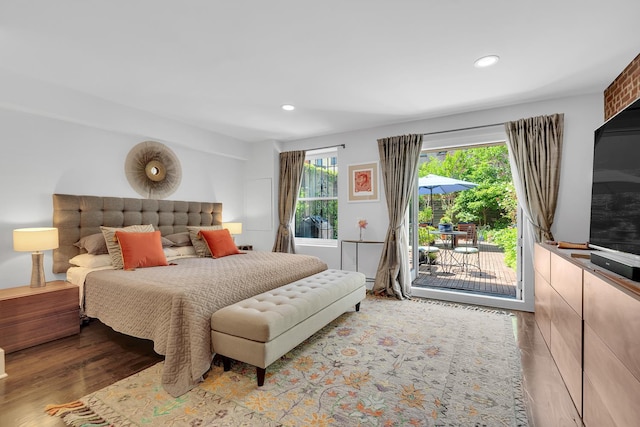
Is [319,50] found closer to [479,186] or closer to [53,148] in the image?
[53,148]

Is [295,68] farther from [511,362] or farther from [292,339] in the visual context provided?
[511,362]

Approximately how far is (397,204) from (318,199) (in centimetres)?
152

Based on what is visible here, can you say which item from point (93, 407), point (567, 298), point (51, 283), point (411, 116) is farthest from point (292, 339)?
point (411, 116)

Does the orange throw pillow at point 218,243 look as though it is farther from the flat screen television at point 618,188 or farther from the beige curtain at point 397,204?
the flat screen television at point 618,188

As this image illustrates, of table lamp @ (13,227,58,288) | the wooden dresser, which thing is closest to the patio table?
the wooden dresser

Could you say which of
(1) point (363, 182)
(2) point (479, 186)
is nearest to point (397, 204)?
(1) point (363, 182)

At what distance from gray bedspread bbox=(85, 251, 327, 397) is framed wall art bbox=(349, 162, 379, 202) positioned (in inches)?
71.5

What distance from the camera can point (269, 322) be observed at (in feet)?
6.58

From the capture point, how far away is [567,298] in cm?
196

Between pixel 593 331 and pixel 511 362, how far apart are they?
1.01m

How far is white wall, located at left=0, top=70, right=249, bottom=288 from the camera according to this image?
283 cm

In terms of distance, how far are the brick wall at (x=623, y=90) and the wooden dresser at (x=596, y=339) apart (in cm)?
160

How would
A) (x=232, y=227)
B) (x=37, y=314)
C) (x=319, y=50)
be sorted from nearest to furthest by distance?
1. (x=319, y=50)
2. (x=37, y=314)
3. (x=232, y=227)

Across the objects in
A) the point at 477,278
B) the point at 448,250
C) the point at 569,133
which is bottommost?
the point at 477,278
